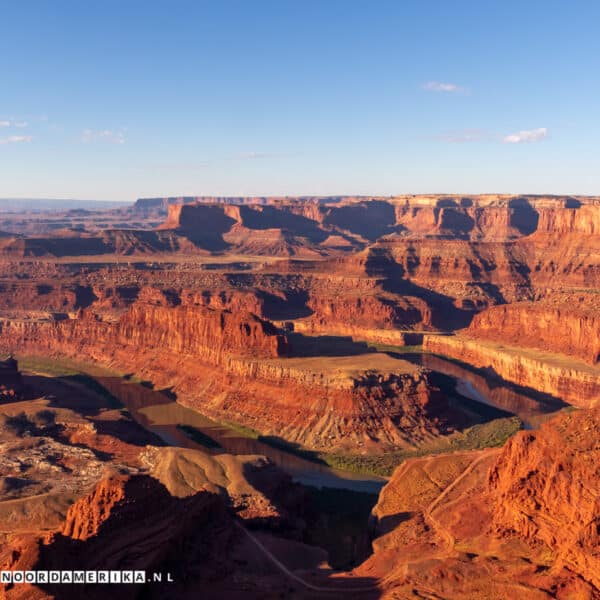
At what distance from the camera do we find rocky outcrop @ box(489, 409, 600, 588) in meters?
38.1

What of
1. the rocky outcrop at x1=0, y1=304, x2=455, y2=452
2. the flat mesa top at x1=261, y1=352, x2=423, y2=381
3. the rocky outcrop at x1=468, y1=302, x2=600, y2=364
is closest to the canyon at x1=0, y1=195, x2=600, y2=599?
the rocky outcrop at x1=0, y1=304, x2=455, y2=452

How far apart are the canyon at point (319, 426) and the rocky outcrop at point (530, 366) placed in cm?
39

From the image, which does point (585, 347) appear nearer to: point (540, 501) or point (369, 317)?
point (369, 317)

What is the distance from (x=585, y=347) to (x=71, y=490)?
284 feet

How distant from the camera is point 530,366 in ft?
376

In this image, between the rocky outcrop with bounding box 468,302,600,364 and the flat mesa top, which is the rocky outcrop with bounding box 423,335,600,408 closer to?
the rocky outcrop with bounding box 468,302,600,364

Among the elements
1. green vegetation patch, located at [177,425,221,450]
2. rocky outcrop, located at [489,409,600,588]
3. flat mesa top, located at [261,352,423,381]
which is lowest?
green vegetation patch, located at [177,425,221,450]

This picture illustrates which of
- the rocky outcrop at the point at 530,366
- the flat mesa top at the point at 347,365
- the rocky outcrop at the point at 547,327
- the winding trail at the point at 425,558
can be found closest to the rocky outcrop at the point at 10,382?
the flat mesa top at the point at 347,365

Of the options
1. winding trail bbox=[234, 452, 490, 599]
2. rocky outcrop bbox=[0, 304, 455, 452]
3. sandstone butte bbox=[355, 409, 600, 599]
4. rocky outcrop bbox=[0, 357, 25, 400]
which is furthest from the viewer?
rocky outcrop bbox=[0, 357, 25, 400]

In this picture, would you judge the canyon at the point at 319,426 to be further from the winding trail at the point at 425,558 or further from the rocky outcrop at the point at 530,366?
the rocky outcrop at the point at 530,366

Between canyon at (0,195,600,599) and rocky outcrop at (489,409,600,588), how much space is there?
149 mm

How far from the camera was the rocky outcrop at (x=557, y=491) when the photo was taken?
38125mm

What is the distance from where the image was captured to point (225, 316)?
109 metres

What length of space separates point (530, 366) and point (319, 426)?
148 ft
